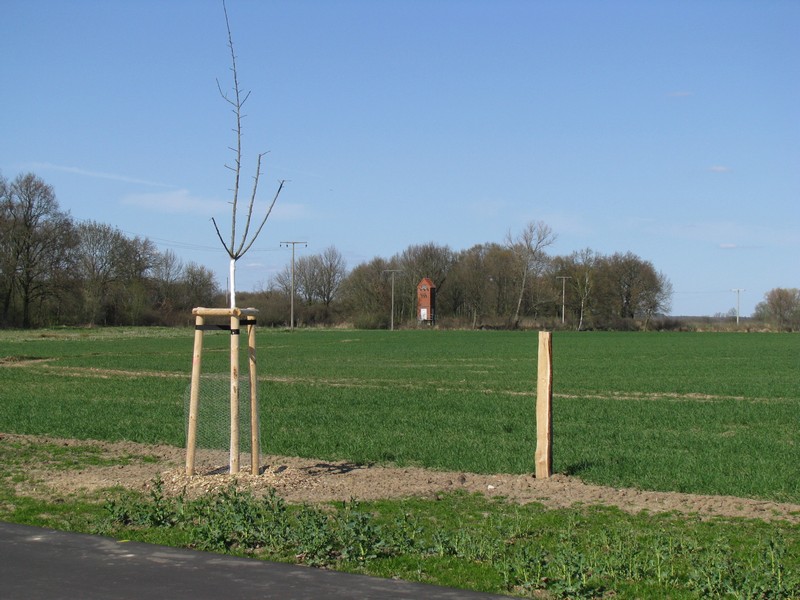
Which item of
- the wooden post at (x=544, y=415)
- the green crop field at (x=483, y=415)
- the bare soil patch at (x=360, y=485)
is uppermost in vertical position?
the wooden post at (x=544, y=415)

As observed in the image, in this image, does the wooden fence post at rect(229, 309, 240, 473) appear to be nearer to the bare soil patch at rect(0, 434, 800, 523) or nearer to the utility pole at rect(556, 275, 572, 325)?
the bare soil patch at rect(0, 434, 800, 523)

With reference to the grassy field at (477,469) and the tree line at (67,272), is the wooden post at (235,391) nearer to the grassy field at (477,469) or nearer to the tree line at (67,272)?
the grassy field at (477,469)

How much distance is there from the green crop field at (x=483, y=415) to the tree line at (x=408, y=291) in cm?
6438

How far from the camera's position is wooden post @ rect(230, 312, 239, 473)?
928 centimetres

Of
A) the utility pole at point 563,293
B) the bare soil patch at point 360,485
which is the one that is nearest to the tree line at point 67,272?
the utility pole at point 563,293

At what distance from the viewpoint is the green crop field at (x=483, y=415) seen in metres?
11.5

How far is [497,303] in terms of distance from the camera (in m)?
123

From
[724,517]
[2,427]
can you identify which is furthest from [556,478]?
[2,427]

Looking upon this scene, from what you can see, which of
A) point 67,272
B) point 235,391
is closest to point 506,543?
point 235,391

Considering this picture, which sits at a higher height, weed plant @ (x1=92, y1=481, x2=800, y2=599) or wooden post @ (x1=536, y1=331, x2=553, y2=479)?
wooden post @ (x1=536, y1=331, x2=553, y2=479)

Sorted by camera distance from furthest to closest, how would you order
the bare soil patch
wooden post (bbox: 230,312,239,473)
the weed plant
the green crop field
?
the green crop field, wooden post (bbox: 230,312,239,473), the bare soil patch, the weed plant

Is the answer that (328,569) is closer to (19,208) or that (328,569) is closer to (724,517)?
(724,517)

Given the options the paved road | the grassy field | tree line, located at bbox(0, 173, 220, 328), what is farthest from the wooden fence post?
tree line, located at bbox(0, 173, 220, 328)

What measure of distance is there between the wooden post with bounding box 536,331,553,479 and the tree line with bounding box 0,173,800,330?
85.1 metres
